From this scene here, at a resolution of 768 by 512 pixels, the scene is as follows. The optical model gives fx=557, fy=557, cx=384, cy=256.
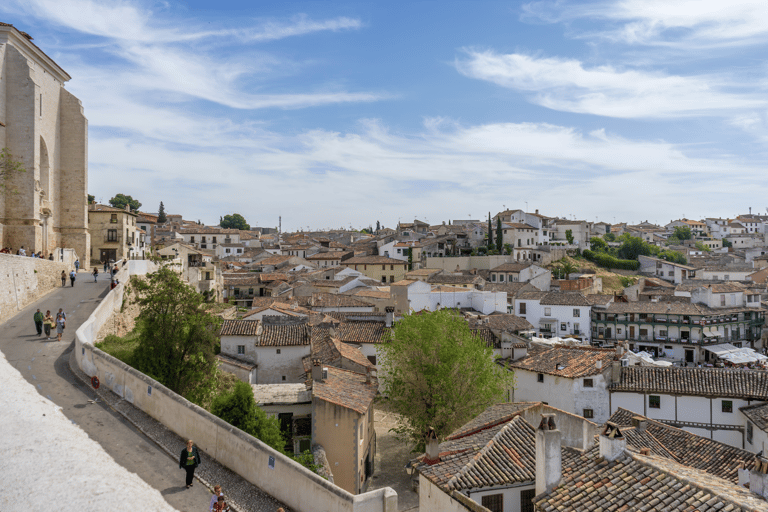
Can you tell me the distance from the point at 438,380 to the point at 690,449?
10809mm

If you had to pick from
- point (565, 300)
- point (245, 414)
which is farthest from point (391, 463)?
point (565, 300)

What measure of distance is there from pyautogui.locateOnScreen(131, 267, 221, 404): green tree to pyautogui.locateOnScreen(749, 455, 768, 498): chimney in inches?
643

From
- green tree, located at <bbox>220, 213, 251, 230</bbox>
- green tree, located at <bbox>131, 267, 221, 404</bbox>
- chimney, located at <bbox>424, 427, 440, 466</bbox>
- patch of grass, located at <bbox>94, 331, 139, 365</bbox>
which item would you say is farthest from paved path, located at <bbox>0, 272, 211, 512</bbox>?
green tree, located at <bbox>220, 213, 251, 230</bbox>

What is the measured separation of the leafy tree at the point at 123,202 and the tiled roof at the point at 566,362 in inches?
3863

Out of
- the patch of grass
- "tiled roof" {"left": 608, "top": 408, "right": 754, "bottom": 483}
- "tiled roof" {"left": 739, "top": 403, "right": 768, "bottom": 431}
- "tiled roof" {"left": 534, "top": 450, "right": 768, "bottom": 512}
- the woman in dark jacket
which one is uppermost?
the patch of grass

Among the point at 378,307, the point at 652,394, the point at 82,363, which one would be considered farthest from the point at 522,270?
the point at 82,363

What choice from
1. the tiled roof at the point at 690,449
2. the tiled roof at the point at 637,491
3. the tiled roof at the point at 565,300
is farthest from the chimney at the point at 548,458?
the tiled roof at the point at 565,300

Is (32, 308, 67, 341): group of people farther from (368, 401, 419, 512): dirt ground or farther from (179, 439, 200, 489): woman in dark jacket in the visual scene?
(368, 401, 419, 512): dirt ground

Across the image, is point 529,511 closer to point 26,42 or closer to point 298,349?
point 298,349

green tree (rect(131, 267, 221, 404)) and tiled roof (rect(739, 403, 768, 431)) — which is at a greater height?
green tree (rect(131, 267, 221, 404))

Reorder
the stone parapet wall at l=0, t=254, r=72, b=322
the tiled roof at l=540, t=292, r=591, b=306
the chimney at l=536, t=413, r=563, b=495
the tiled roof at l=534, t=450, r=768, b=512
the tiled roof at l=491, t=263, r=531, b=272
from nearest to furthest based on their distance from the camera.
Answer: the tiled roof at l=534, t=450, r=768, b=512
the chimney at l=536, t=413, r=563, b=495
the stone parapet wall at l=0, t=254, r=72, b=322
the tiled roof at l=540, t=292, r=591, b=306
the tiled roof at l=491, t=263, r=531, b=272

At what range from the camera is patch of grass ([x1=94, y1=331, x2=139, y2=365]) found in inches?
757

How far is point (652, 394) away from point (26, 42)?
42.1 m

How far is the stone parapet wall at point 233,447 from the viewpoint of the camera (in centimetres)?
930
